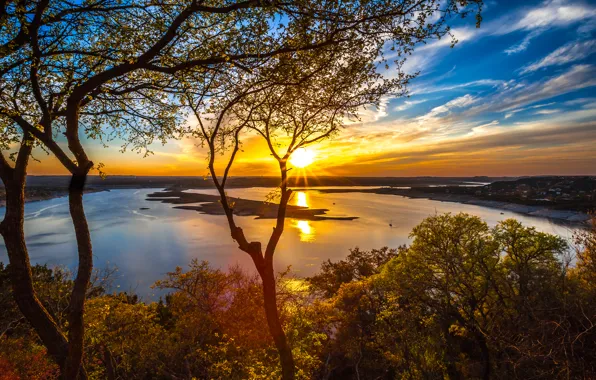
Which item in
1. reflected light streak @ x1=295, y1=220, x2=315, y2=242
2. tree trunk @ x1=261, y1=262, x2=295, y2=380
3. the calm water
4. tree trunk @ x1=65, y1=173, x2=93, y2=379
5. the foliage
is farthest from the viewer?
reflected light streak @ x1=295, y1=220, x2=315, y2=242

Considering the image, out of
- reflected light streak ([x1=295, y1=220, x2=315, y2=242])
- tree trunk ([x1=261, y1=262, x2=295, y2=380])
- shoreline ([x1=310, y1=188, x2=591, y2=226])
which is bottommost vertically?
shoreline ([x1=310, y1=188, x2=591, y2=226])

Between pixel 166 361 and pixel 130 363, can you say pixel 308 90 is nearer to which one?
pixel 166 361

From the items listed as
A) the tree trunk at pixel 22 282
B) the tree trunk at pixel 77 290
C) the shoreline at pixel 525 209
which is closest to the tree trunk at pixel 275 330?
the tree trunk at pixel 77 290

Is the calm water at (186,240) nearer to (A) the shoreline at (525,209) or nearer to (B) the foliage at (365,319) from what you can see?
(A) the shoreline at (525,209)

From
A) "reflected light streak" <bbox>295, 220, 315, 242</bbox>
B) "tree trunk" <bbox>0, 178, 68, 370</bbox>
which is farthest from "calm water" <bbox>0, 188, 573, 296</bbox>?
"tree trunk" <bbox>0, 178, 68, 370</bbox>

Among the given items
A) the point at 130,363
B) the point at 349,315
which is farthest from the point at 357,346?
the point at 130,363

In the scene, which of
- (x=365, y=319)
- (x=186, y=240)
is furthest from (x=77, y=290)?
(x=186, y=240)

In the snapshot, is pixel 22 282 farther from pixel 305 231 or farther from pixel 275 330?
pixel 305 231

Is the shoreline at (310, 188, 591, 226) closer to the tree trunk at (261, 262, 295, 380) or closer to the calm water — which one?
the calm water
